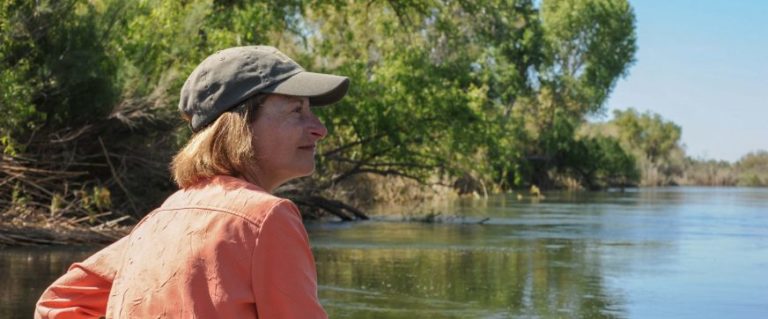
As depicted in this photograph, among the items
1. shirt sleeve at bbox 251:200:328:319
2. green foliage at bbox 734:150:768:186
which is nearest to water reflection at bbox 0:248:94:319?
shirt sleeve at bbox 251:200:328:319

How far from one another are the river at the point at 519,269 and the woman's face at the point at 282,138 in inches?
343

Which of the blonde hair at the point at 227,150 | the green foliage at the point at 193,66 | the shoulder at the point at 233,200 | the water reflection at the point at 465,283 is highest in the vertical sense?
the green foliage at the point at 193,66

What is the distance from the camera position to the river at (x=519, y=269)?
12742mm

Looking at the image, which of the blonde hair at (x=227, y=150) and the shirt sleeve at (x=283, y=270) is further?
the blonde hair at (x=227, y=150)

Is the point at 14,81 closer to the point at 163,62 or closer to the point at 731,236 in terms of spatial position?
the point at 163,62

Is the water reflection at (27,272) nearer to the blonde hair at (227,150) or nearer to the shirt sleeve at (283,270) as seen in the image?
the blonde hair at (227,150)

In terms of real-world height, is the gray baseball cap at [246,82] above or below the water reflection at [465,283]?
above

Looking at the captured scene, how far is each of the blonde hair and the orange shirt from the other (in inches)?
1.3

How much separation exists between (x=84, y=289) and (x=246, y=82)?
1.91 feet

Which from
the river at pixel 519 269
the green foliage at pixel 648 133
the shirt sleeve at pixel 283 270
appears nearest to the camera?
the shirt sleeve at pixel 283 270

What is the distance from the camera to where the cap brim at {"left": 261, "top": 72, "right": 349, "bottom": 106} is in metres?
2.38

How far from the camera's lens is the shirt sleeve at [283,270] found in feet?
7.11

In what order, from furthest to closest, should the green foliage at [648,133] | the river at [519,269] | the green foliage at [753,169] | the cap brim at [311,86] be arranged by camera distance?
the green foliage at [648,133], the green foliage at [753,169], the river at [519,269], the cap brim at [311,86]

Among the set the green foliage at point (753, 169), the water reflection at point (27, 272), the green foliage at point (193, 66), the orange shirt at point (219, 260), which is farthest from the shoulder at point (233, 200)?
the green foliage at point (753, 169)
